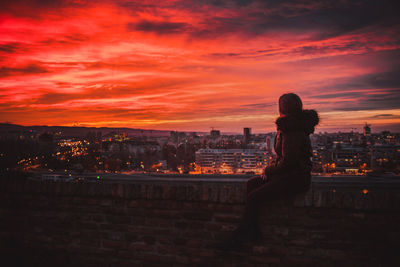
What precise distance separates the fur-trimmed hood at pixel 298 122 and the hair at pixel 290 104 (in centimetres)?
7

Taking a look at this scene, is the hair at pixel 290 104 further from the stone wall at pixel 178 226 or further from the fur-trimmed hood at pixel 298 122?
the stone wall at pixel 178 226

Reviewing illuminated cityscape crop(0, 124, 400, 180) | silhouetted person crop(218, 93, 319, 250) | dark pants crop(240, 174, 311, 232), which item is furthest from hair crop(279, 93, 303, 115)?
illuminated cityscape crop(0, 124, 400, 180)

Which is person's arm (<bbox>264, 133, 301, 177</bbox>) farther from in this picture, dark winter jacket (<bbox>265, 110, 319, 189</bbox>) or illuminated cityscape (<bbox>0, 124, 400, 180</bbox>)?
illuminated cityscape (<bbox>0, 124, 400, 180</bbox>)

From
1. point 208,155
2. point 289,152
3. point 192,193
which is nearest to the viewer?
point 289,152

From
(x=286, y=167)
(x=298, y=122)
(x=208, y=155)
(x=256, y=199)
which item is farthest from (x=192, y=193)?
(x=208, y=155)

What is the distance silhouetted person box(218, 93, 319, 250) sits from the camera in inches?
130

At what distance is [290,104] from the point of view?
3467 mm

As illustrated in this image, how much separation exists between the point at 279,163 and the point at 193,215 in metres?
1.27

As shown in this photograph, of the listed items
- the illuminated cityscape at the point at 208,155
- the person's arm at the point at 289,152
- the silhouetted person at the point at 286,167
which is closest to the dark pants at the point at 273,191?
the silhouetted person at the point at 286,167

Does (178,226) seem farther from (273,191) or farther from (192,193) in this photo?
(273,191)

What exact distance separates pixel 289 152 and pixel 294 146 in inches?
3.5

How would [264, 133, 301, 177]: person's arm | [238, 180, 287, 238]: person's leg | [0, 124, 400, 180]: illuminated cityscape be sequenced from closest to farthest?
[264, 133, 301, 177]: person's arm
[238, 180, 287, 238]: person's leg
[0, 124, 400, 180]: illuminated cityscape

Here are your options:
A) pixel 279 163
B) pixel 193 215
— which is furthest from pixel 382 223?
pixel 193 215

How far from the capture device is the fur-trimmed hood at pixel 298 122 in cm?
333
